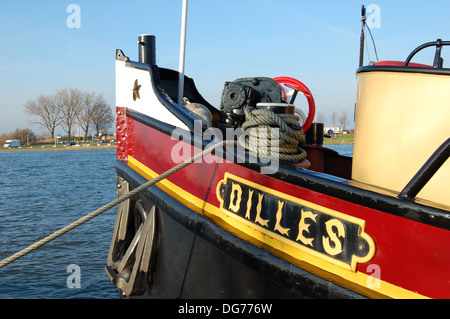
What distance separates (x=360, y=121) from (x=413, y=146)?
0.39m

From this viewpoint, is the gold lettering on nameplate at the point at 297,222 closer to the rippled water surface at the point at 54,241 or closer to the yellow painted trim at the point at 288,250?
the yellow painted trim at the point at 288,250

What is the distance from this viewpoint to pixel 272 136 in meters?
2.73

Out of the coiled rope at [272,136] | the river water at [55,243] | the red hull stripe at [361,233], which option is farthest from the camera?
the river water at [55,243]

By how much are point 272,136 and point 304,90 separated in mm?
2332

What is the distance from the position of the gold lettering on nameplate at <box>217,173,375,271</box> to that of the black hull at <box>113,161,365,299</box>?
0.12m

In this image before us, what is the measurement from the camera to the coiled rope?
8.83 feet

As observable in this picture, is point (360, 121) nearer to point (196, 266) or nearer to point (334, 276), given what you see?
point (334, 276)

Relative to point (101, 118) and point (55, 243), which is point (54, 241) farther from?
point (101, 118)

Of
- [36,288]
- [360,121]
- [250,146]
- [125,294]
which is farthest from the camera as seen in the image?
[36,288]

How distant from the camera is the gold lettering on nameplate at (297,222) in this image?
2.06 meters

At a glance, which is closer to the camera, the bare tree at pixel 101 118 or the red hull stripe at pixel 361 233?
the red hull stripe at pixel 361 233

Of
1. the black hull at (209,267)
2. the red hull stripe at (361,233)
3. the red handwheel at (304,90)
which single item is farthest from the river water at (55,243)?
the red hull stripe at (361,233)
